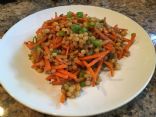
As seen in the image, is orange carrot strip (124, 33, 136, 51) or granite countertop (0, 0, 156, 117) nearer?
granite countertop (0, 0, 156, 117)

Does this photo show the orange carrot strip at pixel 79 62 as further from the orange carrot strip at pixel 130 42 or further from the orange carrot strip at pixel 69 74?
the orange carrot strip at pixel 130 42

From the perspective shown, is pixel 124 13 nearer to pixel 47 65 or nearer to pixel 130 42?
pixel 130 42

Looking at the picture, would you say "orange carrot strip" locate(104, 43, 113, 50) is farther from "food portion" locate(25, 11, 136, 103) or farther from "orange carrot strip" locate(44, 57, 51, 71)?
"orange carrot strip" locate(44, 57, 51, 71)

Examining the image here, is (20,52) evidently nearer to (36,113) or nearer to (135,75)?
(36,113)

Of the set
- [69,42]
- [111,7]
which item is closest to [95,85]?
[69,42]

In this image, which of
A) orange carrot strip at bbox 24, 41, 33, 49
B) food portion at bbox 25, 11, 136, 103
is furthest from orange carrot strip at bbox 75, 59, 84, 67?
orange carrot strip at bbox 24, 41, 33, 49

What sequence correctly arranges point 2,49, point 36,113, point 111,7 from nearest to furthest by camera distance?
point 36,113 → point 2,49 → point 111,7
